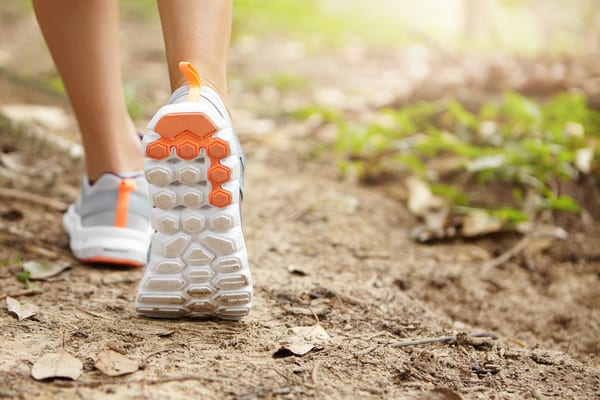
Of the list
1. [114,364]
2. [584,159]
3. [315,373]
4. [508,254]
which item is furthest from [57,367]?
[584,159]

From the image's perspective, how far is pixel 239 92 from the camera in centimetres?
366

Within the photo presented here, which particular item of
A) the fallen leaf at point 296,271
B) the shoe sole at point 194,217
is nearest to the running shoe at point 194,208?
the shoe sole at point 194,217

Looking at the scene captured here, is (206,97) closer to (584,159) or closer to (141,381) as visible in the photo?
(141,381)

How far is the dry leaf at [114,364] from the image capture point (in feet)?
3.48

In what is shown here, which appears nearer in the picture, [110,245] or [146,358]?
[146,358]

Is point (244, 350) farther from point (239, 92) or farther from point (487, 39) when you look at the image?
point (487, 39)

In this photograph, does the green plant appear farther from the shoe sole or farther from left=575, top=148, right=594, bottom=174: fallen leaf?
the shoe sole

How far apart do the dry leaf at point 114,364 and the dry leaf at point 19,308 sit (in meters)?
0.24

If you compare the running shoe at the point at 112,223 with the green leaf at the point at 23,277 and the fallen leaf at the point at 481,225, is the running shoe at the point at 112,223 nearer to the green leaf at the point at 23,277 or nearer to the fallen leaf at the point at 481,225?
the green leaf at the point at 23,277

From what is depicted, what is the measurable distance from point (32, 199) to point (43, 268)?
447mm

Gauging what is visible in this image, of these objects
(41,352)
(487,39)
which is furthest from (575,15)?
(41,352)

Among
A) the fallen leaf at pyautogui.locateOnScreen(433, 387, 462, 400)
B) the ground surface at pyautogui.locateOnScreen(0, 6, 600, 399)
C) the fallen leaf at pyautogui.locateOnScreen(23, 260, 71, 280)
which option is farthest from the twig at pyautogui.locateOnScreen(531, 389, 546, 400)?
the fallen leaf at pyautogui.locateOnScreen(23, 260, 71, 280)

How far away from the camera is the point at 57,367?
105 centimetres

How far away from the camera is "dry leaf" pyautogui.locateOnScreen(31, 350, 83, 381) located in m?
1.03
